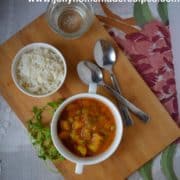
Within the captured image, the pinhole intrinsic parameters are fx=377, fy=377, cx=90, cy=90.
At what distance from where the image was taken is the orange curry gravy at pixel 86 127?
0.86m

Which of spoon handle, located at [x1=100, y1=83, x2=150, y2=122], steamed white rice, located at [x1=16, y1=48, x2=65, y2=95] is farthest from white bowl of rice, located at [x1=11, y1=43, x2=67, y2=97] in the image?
spoon handle, located at [x1=100, y1=83, x2=150, y2=122]

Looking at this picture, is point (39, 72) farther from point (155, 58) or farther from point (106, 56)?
point (155, 58)

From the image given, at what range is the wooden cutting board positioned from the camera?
2.94ft

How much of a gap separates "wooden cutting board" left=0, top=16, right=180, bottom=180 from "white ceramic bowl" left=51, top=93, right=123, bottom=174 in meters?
0.05

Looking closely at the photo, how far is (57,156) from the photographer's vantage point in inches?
34.4

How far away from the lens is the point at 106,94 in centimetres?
91

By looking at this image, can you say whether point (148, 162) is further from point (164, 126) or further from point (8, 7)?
point (8, 7)

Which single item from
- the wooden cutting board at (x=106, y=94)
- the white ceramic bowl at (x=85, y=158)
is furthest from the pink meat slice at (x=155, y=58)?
the white ceramic bowl at (x=85, y=158)

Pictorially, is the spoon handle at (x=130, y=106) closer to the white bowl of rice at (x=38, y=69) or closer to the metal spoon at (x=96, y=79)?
the metal spoon at (x=96, y=79)

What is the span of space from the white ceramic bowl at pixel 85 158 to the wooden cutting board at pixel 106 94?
5 cm

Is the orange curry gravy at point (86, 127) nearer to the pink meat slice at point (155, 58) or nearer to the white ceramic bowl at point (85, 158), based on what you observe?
the white ceramic bowl at point (85, 158)

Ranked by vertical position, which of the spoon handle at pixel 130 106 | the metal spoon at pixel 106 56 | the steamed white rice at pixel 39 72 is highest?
the steamed white rice at pixel 39 72

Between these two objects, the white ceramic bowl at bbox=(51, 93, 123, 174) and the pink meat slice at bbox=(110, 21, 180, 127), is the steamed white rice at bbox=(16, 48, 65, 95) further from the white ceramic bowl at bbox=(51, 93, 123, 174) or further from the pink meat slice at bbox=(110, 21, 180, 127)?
the pink meat slice at bbox=(110, 21, 180, 127)

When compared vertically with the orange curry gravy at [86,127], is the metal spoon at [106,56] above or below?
above
